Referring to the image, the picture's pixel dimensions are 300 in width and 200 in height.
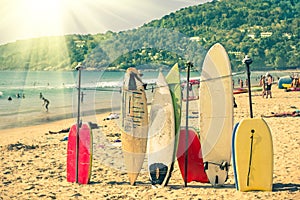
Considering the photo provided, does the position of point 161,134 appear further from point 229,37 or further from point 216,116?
point 229,37

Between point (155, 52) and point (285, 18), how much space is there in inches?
5450

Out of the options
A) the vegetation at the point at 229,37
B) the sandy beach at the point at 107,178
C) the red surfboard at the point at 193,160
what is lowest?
the sandy beach at the point at 107,178

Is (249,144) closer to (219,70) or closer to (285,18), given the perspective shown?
(219,70)

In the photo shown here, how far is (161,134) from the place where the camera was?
22.1ft

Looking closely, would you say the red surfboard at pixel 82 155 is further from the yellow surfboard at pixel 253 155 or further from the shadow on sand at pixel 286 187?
the shadow on sand at pixel 286 187

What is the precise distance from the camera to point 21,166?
348 inches

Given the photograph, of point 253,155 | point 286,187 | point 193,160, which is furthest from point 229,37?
point 253,155

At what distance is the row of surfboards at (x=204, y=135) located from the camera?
6191mm

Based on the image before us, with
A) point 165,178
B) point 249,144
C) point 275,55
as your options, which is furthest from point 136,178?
point 275,55

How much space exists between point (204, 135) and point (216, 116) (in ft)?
1.18

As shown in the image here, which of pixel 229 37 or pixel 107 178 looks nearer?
pixel 107 178

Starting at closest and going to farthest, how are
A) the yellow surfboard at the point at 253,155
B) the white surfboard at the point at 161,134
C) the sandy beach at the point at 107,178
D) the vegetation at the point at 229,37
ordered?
the yellow surfboard at the point at 253,155
the sandy beach at the point at 107,178
the white surfboard at the point at 161,134
the vegetation at the point at 229,37

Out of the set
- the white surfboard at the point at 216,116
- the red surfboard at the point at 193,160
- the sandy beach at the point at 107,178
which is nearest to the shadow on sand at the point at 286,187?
the sandy beach at the point at 107,178

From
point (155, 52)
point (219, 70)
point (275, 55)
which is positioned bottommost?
point (219, 70)
